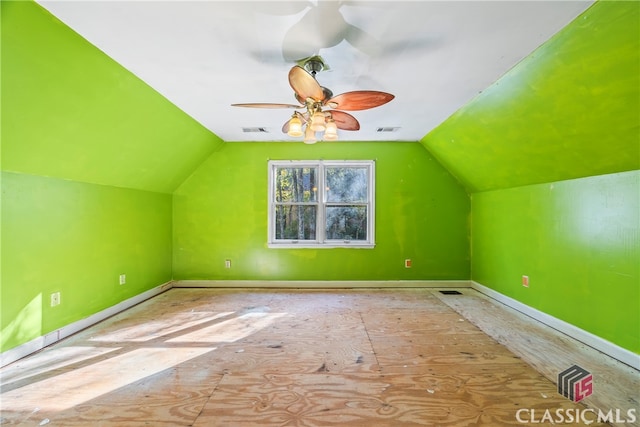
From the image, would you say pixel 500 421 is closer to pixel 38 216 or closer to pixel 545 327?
pixel 545 327

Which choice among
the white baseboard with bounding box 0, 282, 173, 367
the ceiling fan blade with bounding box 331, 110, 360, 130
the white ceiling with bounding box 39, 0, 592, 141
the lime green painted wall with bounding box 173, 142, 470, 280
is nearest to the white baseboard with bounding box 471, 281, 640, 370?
the lime green painted wall with bounding box 173, 142, 470, 280

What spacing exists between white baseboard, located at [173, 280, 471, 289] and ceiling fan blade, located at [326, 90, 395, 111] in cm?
302

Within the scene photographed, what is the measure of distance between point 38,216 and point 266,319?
232 centimetres

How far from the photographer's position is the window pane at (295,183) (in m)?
4.54

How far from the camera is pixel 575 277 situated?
2633 millimetres

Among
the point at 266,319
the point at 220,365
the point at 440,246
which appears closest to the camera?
the point at 220,365

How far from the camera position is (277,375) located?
6.73ft

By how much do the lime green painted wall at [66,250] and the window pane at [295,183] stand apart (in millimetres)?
1907

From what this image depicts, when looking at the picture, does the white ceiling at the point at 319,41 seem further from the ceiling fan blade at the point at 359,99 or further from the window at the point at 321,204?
the window at the point at 321,204

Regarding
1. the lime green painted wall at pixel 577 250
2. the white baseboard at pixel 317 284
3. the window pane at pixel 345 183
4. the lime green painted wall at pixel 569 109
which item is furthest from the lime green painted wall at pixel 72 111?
the lime green painted wall at pixel 577 250

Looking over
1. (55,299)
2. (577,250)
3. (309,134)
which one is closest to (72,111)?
(55,299)

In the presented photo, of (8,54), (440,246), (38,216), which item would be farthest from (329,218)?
(8,54)

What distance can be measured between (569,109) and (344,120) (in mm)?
1713

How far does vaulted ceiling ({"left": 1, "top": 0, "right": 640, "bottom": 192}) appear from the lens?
5.22 ft
